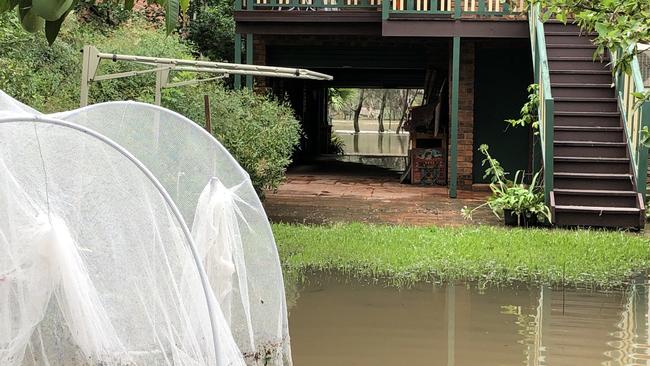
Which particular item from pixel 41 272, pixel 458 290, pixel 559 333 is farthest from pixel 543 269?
pixel 41 272

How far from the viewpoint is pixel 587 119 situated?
→ 13070 mm

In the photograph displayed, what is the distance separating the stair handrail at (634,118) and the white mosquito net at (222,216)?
22.3 feet

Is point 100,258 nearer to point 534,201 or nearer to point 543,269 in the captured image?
point 543,269

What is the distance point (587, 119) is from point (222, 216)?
9.13 m

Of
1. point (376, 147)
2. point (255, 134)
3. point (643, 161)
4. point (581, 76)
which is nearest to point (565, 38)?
point (581, 76)

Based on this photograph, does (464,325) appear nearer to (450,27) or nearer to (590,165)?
(590,165)

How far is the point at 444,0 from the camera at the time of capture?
1501 cm

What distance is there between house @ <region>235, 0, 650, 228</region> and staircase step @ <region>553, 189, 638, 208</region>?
0.01 m

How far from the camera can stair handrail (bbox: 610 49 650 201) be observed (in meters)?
11.3

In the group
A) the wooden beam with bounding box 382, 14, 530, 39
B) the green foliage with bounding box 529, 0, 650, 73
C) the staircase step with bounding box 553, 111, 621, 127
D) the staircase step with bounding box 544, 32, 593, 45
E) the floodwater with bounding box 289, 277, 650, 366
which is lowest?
the floodwater with bounding box 289, 277, 650, 366

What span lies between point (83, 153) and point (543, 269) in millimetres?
6107

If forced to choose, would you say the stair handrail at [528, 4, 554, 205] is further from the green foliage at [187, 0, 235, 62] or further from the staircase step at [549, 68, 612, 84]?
the green foliage at [187, 0, 235, 62]

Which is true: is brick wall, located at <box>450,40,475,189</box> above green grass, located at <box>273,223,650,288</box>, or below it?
above

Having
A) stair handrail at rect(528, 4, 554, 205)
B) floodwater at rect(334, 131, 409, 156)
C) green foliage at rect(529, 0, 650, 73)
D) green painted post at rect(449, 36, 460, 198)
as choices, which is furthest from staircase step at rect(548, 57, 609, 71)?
floodwater at rect(334, 131, 409, 156)
